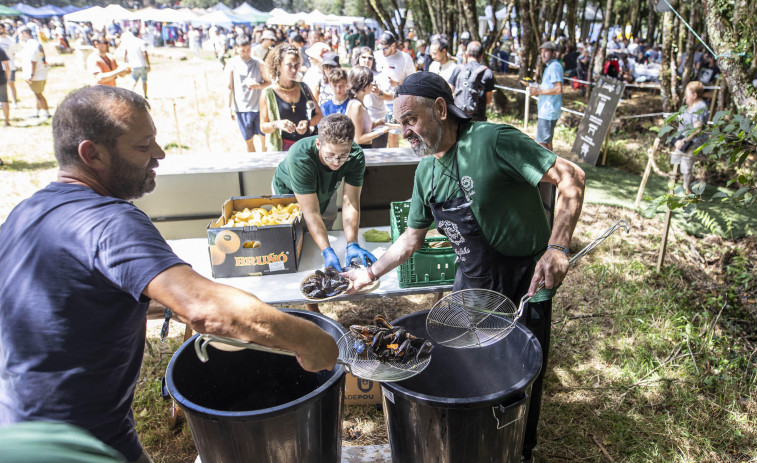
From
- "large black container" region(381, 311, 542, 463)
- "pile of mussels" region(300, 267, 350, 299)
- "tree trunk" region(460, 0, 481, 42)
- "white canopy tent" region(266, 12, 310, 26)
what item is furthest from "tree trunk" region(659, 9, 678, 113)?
"white canopy tent" region(266, 12, 310, 26)

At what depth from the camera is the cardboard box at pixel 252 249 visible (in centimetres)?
345

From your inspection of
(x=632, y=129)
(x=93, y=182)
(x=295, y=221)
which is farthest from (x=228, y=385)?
(x=632, y=129)

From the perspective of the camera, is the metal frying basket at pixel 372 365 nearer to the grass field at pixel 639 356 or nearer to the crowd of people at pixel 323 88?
the grass field at pixel 639 356

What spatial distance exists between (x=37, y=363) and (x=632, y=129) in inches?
490

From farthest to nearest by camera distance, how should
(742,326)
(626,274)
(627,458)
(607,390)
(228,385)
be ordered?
(626,274), (742,326), (607,390), (627,458), (228,385)

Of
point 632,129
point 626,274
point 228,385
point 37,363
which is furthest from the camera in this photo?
point 632,129

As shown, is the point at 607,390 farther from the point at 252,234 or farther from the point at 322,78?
the point at 322,78

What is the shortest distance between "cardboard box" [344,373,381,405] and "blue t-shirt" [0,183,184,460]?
85.3 inches

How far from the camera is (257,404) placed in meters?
2.45

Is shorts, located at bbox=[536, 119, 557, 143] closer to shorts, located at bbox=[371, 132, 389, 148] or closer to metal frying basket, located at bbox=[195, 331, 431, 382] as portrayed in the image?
shorts, located at bbox=[371, 132, 389, 148]

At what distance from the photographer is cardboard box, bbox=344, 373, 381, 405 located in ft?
12.1

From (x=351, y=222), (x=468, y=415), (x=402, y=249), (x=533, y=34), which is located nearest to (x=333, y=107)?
(x=351, y=222)

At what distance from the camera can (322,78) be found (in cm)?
712

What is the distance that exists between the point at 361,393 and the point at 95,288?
2554 millimetres
